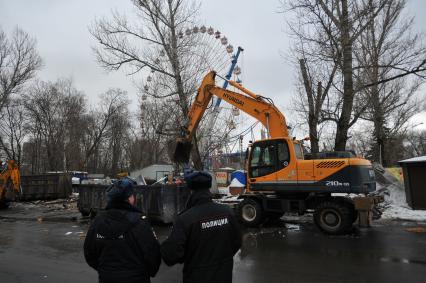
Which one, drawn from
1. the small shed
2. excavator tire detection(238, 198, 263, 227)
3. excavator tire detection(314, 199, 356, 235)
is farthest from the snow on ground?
excavator tire detection(238, 198, 263, 227)

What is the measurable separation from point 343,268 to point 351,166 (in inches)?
167

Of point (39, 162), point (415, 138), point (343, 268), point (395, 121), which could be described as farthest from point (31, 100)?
point (415, 138)

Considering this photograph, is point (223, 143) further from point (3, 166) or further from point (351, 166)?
point (351, 166)

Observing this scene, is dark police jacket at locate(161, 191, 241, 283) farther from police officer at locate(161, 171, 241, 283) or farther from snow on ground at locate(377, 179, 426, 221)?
snow on ground at locate(377, 179, 426, 221)

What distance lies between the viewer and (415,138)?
2832 inches

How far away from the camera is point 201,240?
3510 mm

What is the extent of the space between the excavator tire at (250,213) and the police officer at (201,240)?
8.70 meters

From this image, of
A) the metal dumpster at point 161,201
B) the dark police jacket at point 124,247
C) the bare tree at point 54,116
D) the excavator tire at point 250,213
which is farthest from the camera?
the bare tree at point 54,116

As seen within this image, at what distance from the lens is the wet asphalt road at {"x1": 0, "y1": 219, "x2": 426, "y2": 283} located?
688 centimetres

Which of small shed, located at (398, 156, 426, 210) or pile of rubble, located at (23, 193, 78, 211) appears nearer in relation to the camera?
small shed, located at (398, 156, 426, 210)

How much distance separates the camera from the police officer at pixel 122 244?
345 cm

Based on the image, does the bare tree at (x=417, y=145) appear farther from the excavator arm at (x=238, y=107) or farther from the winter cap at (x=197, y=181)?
the winter cap at (x=197, y=181)

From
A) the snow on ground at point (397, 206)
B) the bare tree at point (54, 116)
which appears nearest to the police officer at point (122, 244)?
the snow on ground at point (397, 206)

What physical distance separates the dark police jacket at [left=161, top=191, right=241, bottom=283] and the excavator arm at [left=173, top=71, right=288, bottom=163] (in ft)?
30.6
